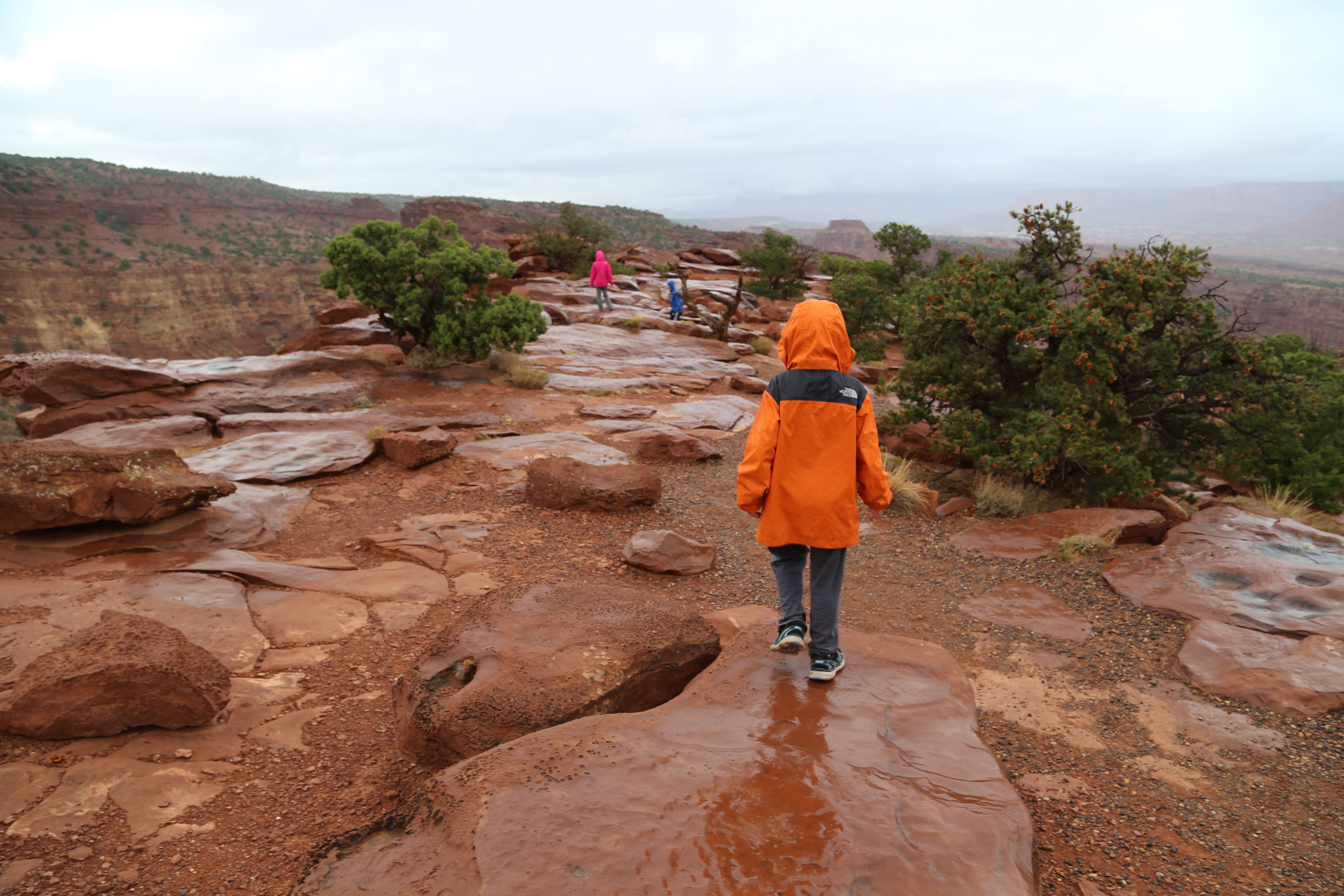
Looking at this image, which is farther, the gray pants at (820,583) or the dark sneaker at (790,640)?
the dark sneaker at (790,640)

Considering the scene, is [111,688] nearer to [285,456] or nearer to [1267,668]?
[285,456]

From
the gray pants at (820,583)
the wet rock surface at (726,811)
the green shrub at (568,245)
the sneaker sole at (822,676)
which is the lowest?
the sneaker sole at (822,676)

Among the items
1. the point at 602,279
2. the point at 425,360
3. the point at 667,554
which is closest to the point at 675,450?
the point at 667,554

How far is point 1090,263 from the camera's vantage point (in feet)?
27.4

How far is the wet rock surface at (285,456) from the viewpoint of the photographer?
7230mm

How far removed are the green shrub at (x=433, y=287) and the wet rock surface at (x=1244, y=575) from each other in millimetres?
9870

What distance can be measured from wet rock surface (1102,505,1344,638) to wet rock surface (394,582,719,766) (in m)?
3.83

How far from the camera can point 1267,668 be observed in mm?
4234

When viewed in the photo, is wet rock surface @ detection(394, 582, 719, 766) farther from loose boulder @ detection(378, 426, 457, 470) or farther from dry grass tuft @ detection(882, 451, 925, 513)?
dry grass tuft @ detection(882, 451, 925, 513)

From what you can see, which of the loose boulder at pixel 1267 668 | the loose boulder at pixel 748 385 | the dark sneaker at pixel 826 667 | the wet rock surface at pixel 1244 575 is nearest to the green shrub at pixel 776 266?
the loose boulder at pixel 748 385

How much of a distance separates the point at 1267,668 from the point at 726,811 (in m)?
3.83

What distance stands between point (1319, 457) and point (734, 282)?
942 inches

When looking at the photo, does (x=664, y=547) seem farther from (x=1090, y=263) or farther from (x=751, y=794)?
(x=1090, y=263)

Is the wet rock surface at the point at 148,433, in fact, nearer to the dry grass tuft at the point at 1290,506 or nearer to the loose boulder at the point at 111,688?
the loose boulder at the point at 111,688
